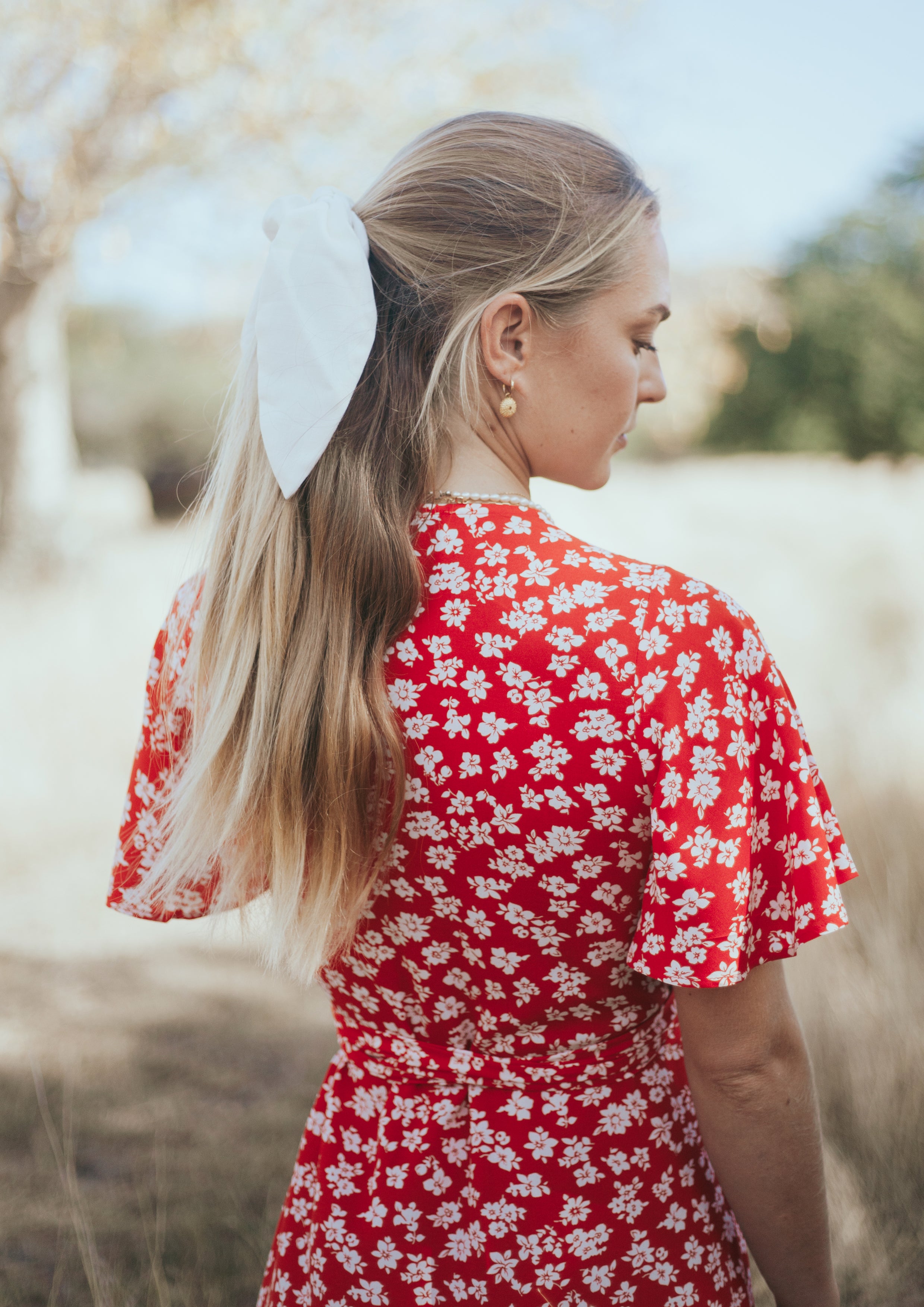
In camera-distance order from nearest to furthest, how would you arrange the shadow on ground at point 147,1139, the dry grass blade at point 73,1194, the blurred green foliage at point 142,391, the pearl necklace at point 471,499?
1. the pearl necklace at point 471,499
2. the dry grass blade at point 73,1194
3. the shadow on ground at point 147,1139
4. the blurred green foliage at point 142,391

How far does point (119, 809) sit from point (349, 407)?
133 inches

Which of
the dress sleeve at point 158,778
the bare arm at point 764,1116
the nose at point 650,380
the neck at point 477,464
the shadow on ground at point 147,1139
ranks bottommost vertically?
the shadow on ground at point 147,1139

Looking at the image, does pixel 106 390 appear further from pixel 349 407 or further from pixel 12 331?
pixel 349 407

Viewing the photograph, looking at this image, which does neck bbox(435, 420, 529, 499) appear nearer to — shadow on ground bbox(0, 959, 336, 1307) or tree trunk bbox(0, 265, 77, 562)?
shadow on ground bbox(0, 959, 336, 1307)

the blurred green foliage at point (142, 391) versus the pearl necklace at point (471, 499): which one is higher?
the blurred green foliage at point (142, 391)

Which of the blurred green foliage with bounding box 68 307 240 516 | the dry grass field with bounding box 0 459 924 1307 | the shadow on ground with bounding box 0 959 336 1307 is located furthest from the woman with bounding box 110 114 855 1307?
the blurred green foliage with bounding box 68 307 240 516

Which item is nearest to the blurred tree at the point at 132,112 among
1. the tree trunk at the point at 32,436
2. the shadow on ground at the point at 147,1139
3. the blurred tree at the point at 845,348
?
the tree trunk at the point at 32,436

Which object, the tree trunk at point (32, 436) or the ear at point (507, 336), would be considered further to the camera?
the tree trunk at point (32, 436)

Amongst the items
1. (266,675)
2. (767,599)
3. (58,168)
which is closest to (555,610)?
(266,675)

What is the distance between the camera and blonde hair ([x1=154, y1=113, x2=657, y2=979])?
910 millimetres

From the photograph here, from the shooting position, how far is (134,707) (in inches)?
189

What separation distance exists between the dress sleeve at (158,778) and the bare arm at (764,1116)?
0.54 m

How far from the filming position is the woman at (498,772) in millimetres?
859

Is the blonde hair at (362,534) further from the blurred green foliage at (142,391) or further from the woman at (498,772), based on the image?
the blurred green foliage at (142,391)
